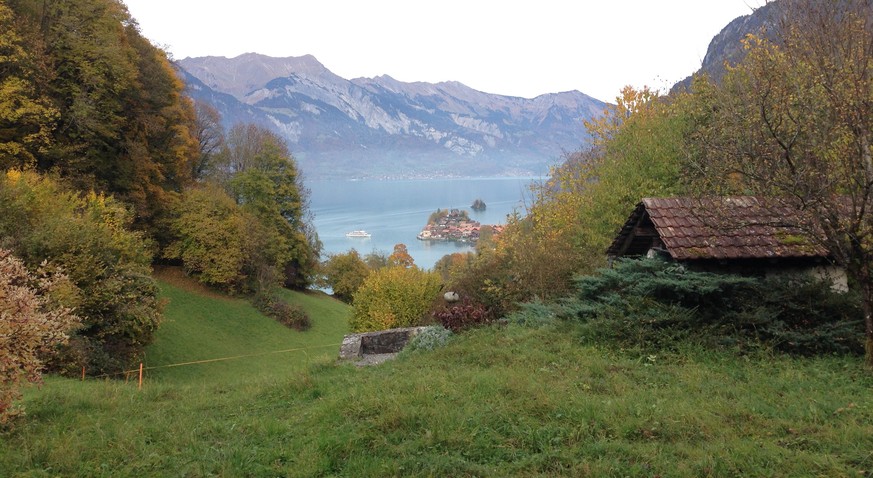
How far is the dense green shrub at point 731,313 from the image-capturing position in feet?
30.6

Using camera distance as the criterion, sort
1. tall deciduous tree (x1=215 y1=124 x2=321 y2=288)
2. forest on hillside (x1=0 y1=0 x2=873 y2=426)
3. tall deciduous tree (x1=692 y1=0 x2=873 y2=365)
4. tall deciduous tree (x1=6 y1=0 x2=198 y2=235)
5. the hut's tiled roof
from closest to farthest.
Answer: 1. tall deciduous tree (x1=692 y1=0 x2=873 y2=365)
2. forest on hillside (x1=0 y1=0 x2=873 y2=426)
3. the hut's tiled roof
4. tall deciduous tree (x1=6 y1=0 x2=198 y2=235)
5. tall deciduous tree (x1=215 y1=124 x2=321 y2=288)

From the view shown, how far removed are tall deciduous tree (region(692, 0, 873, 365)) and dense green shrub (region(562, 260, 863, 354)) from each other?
1304mm

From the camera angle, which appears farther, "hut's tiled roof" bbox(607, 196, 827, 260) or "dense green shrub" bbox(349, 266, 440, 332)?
"dense green shrub" bbox(349, 266, 440, 332)

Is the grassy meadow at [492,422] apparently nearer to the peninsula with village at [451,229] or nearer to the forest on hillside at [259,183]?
the forest on hillside at [259,183]

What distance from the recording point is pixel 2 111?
23656mm

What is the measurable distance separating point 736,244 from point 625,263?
2166mm

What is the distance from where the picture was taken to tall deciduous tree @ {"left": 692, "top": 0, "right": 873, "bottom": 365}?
25.0 feet

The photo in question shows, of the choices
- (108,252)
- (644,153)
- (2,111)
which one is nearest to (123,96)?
(2,111)

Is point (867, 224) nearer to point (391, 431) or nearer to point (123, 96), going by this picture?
point (391, 431)

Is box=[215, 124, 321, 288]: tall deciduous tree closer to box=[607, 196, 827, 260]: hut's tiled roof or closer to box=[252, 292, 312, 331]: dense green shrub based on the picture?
box=[252, 292, 312, 331]: dense green shrub

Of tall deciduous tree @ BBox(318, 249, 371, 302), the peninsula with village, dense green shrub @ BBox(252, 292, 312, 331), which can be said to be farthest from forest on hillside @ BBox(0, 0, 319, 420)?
the peninsula with village

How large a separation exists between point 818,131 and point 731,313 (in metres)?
3.59

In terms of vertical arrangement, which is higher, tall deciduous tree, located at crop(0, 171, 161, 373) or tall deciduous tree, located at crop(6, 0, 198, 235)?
tall deciduous tree, located at crop(6, 0, 198, 235)

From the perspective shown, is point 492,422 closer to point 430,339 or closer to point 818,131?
point 818,131
